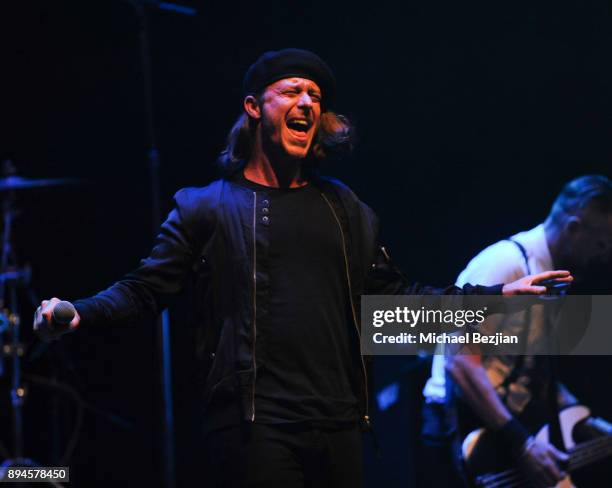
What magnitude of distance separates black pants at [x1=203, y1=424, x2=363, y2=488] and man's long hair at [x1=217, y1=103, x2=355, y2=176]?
0.83 meters

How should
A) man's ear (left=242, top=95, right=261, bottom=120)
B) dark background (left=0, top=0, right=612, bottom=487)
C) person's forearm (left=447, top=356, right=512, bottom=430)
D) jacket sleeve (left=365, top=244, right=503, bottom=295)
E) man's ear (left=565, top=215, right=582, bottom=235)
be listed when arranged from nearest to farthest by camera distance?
jacket sleeve (left=365, top=244, right=503, bottom=295) < man's ear (left=242, top=95, right=261, bottom=120) < person's forearm (left=447, top=356, right=512, bottom=430) < man's ear (left=565, top=215, right=582, bottom=235) < dark background (left=0, top=0, right=612, bottom=487)

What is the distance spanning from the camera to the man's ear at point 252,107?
249 cm

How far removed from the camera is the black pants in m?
2.07

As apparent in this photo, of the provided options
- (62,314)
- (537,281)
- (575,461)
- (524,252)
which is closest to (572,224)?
(524,252)

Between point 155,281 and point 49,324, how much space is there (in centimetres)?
34

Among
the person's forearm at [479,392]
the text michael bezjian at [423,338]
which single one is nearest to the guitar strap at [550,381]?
the person's forearm at [479,392]

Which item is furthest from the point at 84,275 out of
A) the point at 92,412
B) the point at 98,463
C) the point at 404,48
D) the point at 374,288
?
the point at 374,288

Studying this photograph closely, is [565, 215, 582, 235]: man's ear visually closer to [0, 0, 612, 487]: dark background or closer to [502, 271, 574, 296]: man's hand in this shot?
[0, 0, 612, 487]: dark background

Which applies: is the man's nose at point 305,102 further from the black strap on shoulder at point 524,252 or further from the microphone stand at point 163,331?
the microphone stand at point 163,331

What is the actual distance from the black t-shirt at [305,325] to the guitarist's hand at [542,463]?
126cm

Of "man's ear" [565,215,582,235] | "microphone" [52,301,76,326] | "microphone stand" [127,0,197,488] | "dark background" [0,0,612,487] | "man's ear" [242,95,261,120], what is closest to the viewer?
"microphone" [52,301,76,326]

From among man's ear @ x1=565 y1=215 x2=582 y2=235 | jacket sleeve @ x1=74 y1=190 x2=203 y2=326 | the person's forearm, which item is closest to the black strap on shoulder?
man's ear @ x1=565 y1=215 x2=582 y2=235

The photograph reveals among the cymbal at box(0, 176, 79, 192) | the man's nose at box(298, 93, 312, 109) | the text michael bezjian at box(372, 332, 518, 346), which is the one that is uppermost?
the man's nose at box(298, 93, 312, 109)

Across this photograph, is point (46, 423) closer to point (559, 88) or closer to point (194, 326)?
point (194, 326)
